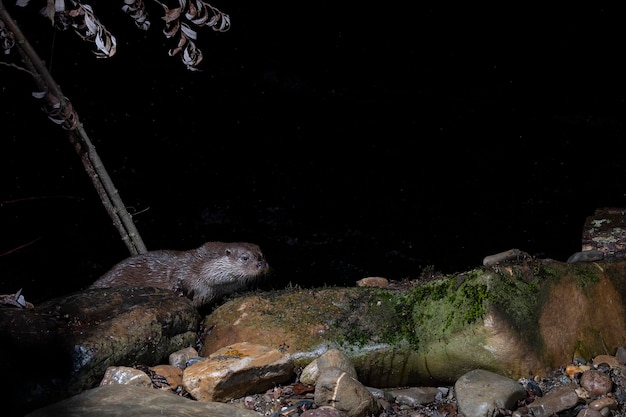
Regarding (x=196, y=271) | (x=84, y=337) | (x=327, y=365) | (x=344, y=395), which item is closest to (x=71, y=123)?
(x=196, y=271)

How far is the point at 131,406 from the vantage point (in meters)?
2.93

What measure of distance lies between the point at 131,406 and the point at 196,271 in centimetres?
193

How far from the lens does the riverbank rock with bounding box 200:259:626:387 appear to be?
369 centimetres

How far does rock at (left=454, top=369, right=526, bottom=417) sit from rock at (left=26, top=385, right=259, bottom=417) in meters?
1.16

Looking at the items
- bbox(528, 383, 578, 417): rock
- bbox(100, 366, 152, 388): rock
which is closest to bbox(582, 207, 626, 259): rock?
bbox(528, 383, 578, 417): rock

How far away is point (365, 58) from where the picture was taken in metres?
7.50

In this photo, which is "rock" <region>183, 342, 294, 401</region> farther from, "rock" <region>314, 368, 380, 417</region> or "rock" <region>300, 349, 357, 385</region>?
"rock" <region>314, 368, 380, 417</region>

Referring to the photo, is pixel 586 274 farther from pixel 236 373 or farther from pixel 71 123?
pixel 71 123

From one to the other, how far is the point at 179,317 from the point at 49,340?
83cm

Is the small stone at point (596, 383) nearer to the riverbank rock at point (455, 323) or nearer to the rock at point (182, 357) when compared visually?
the riverbank rock at point (455, 323)

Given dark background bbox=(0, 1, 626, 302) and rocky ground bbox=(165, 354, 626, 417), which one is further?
dark background bbox=(0, 1, 626, 302)

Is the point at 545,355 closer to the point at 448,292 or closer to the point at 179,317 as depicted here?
the point at 448,292

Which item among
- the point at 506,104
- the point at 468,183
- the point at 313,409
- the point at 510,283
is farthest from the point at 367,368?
the point at 506,104

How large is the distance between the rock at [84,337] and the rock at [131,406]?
309 mm
